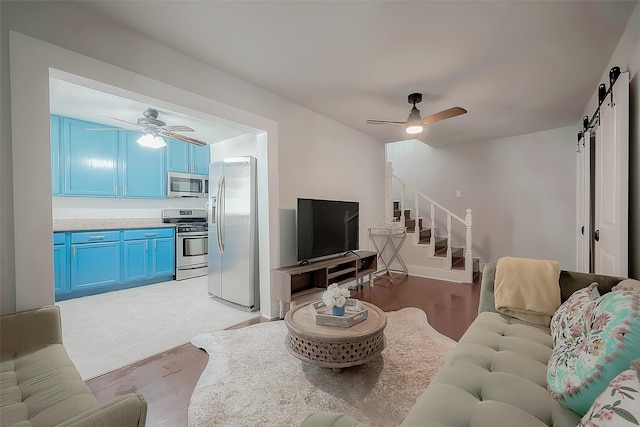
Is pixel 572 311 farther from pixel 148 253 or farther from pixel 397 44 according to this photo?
pixel 148 253

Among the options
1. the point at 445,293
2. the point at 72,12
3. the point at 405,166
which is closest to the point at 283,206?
the point at 72,12

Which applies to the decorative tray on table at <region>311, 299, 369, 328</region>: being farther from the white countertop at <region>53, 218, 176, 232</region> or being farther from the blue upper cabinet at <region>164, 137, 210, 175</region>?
the blue upper cabinet at <region>164, 137, 210, 175</region>

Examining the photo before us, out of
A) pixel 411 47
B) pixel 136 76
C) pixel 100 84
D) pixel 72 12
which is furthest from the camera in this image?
pixel 411 47

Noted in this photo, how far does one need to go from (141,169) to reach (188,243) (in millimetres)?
1384

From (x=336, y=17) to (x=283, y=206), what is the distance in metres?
1.91

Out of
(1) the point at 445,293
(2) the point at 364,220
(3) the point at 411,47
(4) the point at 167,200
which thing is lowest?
(1) the point at 445,293

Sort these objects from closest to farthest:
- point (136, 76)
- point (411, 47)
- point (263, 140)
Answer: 1. point (136, 76)
2. point (411, 47)
3. point (263, 140)

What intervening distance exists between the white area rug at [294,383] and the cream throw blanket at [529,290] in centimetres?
71

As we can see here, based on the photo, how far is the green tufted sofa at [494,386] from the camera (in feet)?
3.06

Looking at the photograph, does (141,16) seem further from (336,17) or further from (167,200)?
(167,200)

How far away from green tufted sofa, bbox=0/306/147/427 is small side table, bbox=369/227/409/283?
3998 mm

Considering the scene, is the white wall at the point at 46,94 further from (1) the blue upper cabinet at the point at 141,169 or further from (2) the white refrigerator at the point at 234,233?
(1) the blue upper cabinet at the point at 141,169

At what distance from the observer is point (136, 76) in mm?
2037

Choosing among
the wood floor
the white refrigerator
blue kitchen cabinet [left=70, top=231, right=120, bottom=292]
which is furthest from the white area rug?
blue kitchen cabinet [left=70, top=231, right=120, bottom=292]
